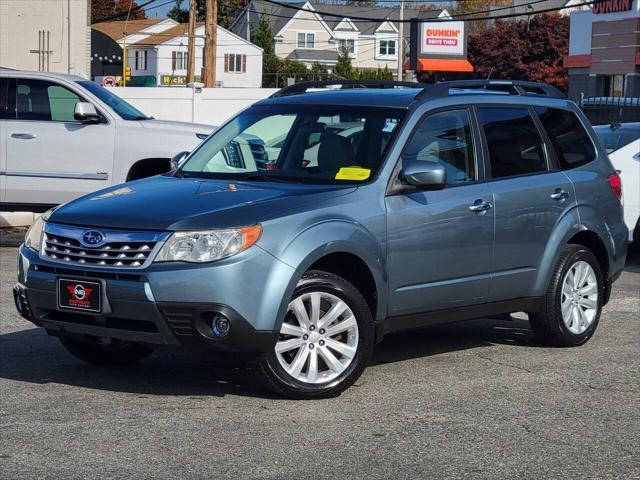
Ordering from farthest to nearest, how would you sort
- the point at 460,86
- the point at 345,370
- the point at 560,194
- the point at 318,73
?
the point at 318,73, the point at 560,194, the point at 460,86, the point at 345,370

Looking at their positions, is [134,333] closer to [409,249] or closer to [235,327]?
[235,327]

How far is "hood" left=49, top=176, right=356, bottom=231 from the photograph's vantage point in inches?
254

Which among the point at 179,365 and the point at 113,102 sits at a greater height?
the point at 113,102

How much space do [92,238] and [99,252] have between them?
10cm

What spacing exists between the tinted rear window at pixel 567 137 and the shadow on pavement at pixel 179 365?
1413 millimetres

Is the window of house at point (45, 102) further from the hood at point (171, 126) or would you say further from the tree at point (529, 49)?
the tree at point (529, 49)

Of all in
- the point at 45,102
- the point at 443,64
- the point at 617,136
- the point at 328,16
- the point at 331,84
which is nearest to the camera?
the point at 331,84

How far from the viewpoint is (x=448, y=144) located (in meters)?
7.77

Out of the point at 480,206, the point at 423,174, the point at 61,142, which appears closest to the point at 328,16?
the point at 61,142

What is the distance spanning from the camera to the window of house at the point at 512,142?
26.3ft

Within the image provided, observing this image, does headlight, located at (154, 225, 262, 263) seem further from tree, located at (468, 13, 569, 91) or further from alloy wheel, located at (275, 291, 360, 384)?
tree, located at (468, 13, 569, 91)

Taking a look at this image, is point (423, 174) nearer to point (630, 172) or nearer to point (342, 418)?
point (342, 418)

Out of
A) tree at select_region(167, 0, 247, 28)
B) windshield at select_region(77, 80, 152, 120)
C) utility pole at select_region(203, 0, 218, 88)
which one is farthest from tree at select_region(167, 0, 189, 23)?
windshield at select_region(77, 80, 152, 120)

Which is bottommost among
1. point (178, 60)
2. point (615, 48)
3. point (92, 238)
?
point (92, 238)
